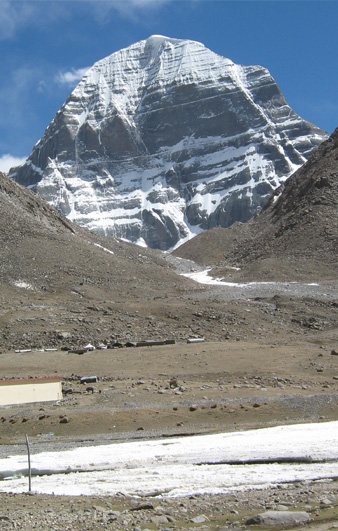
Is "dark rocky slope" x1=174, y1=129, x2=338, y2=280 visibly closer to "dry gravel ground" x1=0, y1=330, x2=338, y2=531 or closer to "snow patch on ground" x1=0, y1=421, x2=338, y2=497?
"dry gravel ground" x1=0, y1=330, x2=338, y2=531

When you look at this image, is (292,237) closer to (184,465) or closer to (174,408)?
(174,408)

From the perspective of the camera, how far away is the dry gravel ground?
49.7 ft

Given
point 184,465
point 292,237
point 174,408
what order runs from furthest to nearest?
point 292,237 < point 174,408 < point 184,465

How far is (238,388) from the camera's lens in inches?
1651

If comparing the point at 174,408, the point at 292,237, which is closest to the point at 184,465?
the point at 174,408

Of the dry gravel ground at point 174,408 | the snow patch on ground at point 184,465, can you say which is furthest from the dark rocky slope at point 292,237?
the snow patch on ground at point 184,465

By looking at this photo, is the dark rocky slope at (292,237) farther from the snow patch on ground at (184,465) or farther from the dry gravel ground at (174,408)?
the snow patch on ground at (184,465)

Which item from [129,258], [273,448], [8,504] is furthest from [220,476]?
[129,258]

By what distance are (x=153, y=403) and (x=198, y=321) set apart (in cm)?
3241

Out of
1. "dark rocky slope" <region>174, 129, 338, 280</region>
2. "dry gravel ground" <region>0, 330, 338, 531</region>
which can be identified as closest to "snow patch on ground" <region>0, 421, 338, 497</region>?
"dry gravel ground" <region>0, 330, 338, 531</region>

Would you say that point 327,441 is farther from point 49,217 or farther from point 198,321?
point 49,217

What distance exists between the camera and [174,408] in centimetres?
3525

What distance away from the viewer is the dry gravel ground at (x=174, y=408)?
15148mm

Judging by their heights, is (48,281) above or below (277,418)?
above
